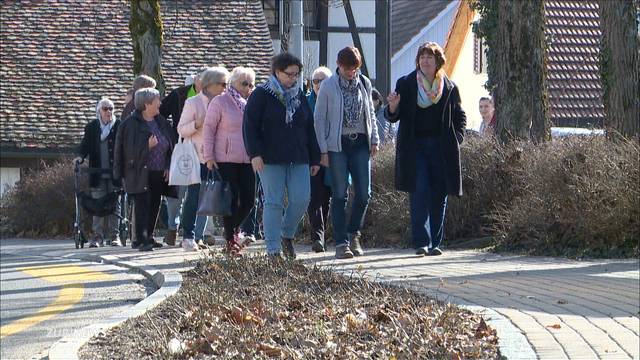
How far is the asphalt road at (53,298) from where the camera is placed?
1053 centimetres

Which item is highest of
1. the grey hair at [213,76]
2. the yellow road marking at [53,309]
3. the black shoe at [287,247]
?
the grey hair at [213,76]

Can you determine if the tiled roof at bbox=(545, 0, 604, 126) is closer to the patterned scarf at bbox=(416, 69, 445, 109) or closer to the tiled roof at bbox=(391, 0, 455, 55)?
the tiled roof at bbox=(391, 0, 455, 55)

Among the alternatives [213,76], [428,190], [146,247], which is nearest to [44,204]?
[146,247]

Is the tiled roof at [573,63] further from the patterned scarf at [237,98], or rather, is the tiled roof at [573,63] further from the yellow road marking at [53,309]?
the yellow road marking at [53,309]

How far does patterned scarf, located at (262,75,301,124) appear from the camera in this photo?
1298 centimetres

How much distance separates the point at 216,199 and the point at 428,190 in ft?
6.66

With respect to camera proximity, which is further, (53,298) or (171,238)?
(171,238)

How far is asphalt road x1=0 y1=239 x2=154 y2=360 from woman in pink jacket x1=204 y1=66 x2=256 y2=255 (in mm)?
1133

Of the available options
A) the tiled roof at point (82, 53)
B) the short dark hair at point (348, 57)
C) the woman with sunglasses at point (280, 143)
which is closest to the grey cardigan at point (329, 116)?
the short dark hair at point (348, 57)

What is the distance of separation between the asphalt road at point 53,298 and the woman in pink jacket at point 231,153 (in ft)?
3.72

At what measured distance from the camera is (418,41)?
155 feet

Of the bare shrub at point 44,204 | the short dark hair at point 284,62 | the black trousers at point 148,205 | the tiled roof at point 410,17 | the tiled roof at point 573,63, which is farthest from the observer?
the tiled roof at point 410,17

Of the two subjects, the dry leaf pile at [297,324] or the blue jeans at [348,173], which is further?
the blue jeans at [348,173]

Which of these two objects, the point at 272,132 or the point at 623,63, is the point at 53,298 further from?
the point at 623,63
